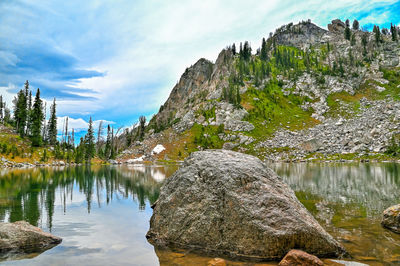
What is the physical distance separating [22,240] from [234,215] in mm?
10039

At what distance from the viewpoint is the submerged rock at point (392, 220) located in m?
13.4

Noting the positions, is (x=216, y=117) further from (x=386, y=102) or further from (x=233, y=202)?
(x=233, y=202)

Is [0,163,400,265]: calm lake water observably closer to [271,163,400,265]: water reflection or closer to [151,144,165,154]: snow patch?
[271,163,400,265]: water reflection

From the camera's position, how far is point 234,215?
10.8 m

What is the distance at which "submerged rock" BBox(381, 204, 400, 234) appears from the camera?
13372 millimetres

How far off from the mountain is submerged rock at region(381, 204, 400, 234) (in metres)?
87.7

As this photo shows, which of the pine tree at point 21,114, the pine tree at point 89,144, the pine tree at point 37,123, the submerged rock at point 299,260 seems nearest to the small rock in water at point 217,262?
the submerged rock at point 299,260

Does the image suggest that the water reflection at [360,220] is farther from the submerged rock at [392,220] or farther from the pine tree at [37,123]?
the pine tree at [37,123]

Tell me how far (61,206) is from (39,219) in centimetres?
517

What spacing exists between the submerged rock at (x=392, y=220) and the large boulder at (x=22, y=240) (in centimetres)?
1813

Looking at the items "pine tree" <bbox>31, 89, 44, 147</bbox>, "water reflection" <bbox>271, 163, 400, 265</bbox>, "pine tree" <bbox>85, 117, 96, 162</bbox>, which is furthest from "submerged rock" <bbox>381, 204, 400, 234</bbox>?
"pine tree" <bbox>85, 117, 96, 162</bbox>

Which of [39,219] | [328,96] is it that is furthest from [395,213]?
[328,96]

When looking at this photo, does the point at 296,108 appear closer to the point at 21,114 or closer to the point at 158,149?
the point at 158,149

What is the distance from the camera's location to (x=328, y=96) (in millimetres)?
148375
